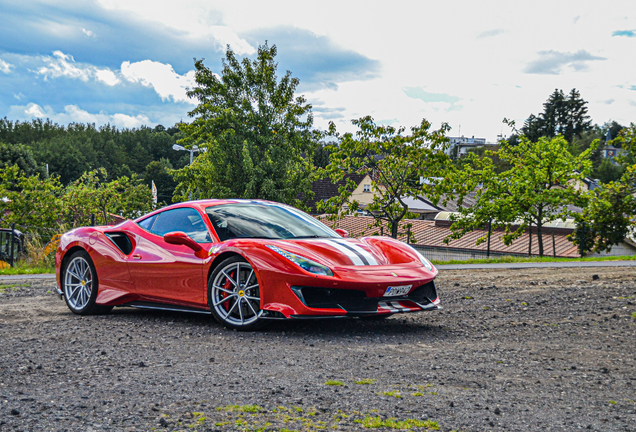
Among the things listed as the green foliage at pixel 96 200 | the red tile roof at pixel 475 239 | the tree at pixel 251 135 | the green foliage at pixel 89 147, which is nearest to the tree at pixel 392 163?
the tree at pixel 251 135

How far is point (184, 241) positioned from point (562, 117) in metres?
103

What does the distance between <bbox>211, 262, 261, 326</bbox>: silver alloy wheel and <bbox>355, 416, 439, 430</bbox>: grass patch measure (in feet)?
8.98

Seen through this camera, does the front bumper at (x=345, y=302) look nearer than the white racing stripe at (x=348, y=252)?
Yes

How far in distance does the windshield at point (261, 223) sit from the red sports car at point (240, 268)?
0.04 ft

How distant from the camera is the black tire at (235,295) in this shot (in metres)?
5.76

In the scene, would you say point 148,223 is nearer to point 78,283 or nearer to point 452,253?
point 78,283

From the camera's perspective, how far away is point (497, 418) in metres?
3.15

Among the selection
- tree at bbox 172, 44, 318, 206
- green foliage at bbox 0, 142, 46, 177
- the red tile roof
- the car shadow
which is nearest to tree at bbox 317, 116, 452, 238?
tree at bbox 172, 44, 318, 206

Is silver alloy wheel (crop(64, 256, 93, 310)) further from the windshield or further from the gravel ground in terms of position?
the windshield

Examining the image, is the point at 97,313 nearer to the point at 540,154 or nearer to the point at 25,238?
the point at 25,238

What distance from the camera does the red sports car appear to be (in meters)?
5.60

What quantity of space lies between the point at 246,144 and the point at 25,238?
11057 millimetres

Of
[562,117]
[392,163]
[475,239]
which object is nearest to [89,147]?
[562,117]

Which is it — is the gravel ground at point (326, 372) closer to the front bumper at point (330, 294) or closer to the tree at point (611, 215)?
the front bumper at point (330, 294)
